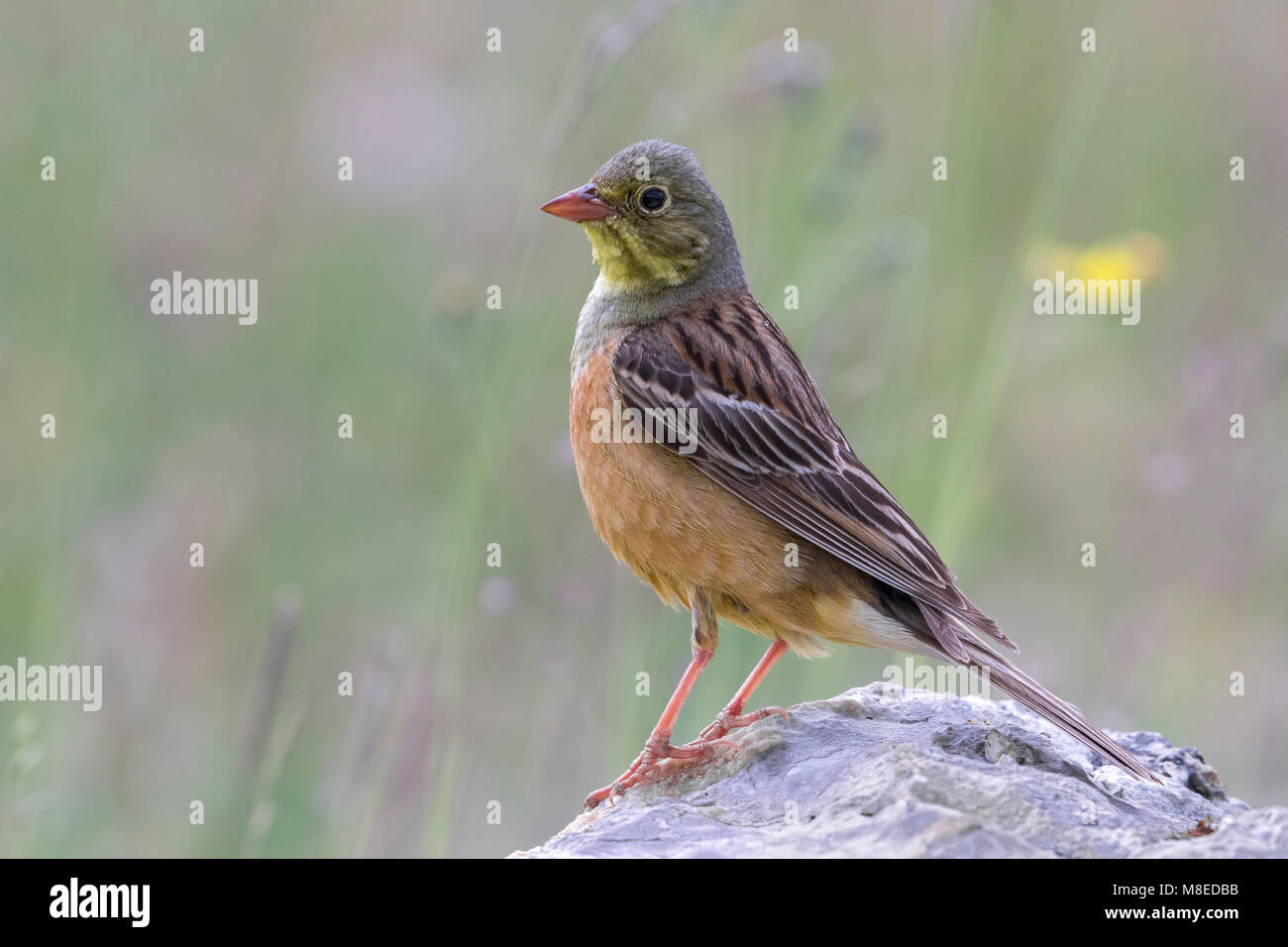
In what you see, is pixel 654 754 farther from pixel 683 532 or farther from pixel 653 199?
pixel 653 199

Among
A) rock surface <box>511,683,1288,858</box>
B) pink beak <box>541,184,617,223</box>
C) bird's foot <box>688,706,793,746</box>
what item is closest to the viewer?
rock surface <box>511,683,1288,858</box>

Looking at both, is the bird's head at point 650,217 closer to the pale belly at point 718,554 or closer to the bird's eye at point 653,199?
the bird's eye at point 653,199

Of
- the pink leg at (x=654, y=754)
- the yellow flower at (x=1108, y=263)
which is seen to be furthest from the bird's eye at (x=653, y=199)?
the pink leg at (x=654, y=754)

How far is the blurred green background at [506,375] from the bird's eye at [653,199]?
0.99 ft

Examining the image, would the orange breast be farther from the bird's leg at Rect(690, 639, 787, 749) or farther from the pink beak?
the pink beak

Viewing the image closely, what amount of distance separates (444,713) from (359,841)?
746 millimetres

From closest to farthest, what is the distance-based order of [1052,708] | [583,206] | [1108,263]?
1. [1052,708]
2. [583,206]
3. [1108,263]

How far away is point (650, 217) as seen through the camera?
614 centimetres

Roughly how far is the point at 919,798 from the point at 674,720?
137 centimetres

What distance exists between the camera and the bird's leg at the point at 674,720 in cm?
508

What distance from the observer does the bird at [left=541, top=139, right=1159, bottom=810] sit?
5.40 metres

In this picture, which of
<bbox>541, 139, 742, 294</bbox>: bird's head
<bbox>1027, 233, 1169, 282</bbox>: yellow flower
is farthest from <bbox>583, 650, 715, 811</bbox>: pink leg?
<bbox>1027, 233, 1169, 282</bbox>: yellow flower

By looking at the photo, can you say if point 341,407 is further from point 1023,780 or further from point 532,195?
point 1023,780

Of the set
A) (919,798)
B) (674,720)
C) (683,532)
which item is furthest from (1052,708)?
(683,532)
